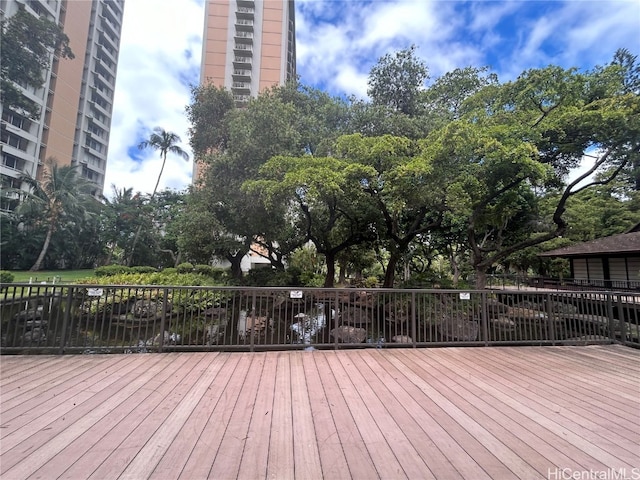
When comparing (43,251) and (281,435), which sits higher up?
(43,251)

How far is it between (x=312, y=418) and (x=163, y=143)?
25466 millimetres

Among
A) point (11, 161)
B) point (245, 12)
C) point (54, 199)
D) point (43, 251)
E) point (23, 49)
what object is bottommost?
point (43, 251)

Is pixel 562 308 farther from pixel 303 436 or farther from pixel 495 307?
pixel 303 436

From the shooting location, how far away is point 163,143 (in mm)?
22625

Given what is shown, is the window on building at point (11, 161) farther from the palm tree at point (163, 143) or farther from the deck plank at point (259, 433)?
the deck plank at point (259, 433)

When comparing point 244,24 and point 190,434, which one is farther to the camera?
point 244,24

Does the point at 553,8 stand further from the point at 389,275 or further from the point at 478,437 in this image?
the point at 478,437

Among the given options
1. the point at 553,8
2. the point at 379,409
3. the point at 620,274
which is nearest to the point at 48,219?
the point at 379,409

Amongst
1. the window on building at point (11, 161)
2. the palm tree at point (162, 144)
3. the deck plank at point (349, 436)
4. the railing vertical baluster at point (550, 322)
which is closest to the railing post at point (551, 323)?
the railing vertical baluster at point (550, 322)

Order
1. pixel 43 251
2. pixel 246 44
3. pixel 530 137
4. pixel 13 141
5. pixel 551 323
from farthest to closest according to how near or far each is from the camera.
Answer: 1. pixel 246 44
2. pixel 13 141
3. pixel 43 251
4. pixel 530 137
5. pixel 551 323

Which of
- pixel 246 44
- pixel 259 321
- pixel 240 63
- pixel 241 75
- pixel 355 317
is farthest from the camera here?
pixel 246 44

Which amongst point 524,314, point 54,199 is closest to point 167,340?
point 524,314

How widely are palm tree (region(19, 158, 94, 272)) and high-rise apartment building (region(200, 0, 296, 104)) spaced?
18.9 meters

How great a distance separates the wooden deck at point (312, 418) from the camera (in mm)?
1669
